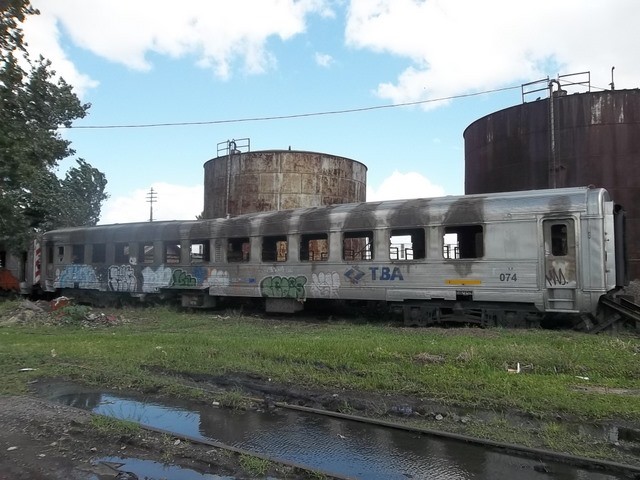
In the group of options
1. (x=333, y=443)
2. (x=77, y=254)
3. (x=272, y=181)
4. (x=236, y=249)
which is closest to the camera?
(x=333, y=443)

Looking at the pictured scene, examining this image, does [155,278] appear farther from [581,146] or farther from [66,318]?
[581,146]

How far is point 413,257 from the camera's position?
1380cm

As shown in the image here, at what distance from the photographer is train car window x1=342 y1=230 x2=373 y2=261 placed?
14.6 meters

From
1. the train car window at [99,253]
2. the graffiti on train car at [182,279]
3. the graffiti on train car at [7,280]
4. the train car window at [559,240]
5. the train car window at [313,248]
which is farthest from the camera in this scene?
the graffiti on train car at [7,280]

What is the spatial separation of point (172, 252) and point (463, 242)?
1084cm

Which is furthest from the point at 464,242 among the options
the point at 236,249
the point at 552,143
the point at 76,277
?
the point at 76,277

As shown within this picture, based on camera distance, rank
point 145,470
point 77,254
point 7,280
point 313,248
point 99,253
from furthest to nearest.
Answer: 1. point 7,280
2. point 77,254
3. point 99,253
4. point 313,248
5. point 145,470

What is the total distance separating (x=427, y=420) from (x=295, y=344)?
419cm

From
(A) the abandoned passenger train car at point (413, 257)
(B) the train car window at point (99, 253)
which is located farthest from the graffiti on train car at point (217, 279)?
(B) the train car window at point (99, 253)

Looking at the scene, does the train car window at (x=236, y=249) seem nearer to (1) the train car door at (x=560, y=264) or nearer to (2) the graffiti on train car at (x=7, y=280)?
(1) the train car door at (x=560, y=264)

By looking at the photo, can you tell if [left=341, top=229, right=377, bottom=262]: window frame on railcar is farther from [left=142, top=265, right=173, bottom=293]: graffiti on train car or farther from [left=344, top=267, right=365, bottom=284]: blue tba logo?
[left=142, top=265, right=173, bottom=293]: graffiti on train car

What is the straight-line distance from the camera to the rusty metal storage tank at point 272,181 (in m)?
25.2

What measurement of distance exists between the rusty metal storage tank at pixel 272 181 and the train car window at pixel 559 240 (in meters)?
14.7

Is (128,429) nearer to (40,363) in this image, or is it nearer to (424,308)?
(40,363)
